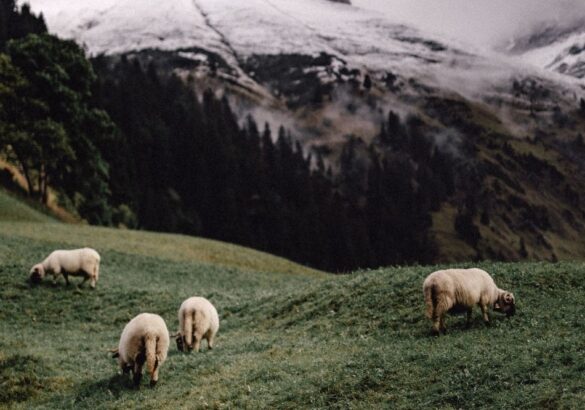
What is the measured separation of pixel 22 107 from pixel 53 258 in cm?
4345

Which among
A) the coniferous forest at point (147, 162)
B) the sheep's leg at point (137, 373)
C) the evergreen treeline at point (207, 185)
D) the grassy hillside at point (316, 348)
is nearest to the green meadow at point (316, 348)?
the grassy hillside at point (316, 348)

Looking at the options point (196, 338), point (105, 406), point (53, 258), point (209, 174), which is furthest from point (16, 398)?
point (209, 174)

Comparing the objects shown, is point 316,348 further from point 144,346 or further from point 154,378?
point 144,346

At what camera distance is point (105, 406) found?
63.0ft

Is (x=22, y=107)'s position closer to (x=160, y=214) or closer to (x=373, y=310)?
(x=160, y=214)

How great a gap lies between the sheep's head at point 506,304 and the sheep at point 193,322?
31.9ft

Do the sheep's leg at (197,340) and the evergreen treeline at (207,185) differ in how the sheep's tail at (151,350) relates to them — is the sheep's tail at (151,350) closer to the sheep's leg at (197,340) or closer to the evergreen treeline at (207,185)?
the sheep's leg at (197,340)

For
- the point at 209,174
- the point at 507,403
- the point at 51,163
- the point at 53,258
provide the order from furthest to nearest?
the point at 209,174 < the point at 51,163 < the point at 53,258 < the point at 507,403

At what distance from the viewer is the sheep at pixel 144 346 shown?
20000 millimetres

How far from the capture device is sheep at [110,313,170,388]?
787 inches

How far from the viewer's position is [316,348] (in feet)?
75.7

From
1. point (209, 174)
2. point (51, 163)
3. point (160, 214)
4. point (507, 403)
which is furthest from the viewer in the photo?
point (209, 174)

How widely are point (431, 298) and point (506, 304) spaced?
3.15 m

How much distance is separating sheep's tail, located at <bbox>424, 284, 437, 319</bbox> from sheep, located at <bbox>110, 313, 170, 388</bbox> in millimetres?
7946
